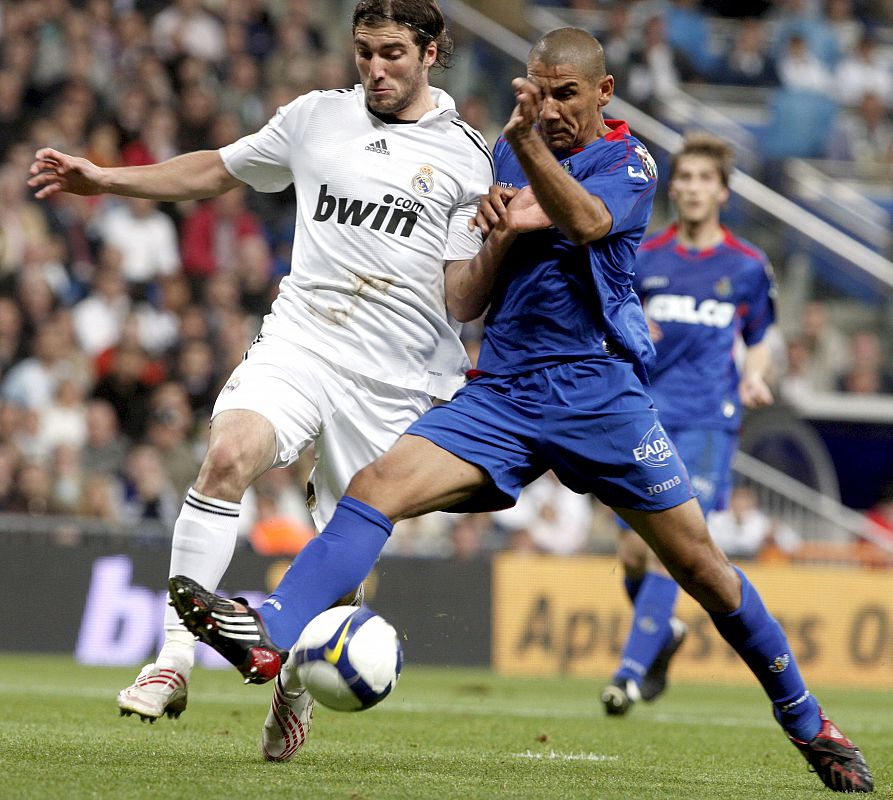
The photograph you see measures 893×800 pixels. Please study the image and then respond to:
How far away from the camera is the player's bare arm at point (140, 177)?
5.84 m

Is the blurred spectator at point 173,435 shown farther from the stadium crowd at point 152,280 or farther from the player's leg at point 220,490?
the player's leg at point 220,490

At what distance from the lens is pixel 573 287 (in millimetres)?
5340

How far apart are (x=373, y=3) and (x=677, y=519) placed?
6.84 ft

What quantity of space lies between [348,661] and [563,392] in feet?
3.99

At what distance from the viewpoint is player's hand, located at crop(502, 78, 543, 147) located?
4.76 meters

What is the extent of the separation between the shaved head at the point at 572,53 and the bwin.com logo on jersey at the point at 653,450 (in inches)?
45.9

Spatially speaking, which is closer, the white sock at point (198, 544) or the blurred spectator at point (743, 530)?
the white sock at point (198, 544)

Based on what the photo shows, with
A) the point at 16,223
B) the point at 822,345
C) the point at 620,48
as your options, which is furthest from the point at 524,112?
the point at 620,48

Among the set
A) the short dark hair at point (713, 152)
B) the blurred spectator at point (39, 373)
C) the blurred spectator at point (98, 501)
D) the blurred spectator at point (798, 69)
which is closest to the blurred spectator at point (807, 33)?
the blurred spectator at point (798, 69)

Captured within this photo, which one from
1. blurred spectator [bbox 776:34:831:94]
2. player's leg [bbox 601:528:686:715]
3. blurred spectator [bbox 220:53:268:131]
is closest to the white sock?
player's leg [bbox 601:528:686:715]

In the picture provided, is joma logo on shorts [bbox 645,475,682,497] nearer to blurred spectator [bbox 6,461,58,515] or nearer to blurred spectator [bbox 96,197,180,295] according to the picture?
blurred spectator [bbox 6,461,58,515]

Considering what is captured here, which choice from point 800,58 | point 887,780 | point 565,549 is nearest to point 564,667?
point 565,549

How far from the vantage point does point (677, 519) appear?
5.34 meters

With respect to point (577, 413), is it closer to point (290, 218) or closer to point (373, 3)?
point (373, 3)
